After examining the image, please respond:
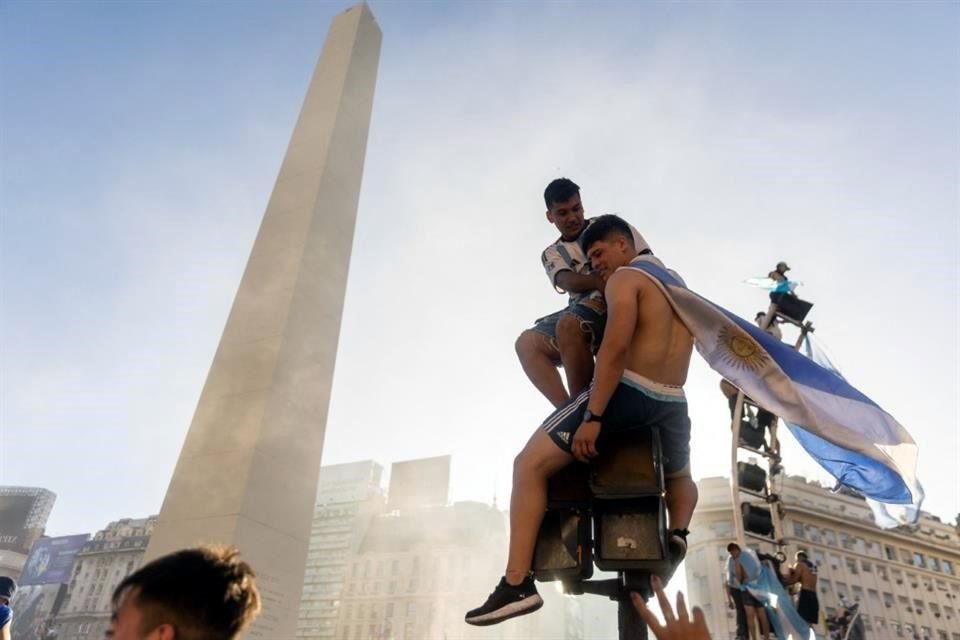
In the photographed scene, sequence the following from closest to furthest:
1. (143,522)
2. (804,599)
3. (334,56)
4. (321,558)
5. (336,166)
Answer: (804,599)
(336,166)
(334,56)
(143,522)
(321,558)

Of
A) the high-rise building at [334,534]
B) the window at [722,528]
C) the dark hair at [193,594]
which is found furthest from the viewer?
the high-rise building at [334,534]

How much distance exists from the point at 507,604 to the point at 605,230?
1.65 metres

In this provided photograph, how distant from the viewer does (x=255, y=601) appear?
1840 millimetres

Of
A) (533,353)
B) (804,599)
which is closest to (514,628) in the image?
(804,599)

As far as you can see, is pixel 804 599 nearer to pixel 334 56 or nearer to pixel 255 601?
pixel 255 601

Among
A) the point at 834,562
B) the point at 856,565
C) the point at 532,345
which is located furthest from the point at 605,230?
the point at 856,565

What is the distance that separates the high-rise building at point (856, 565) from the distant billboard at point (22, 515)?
189ft

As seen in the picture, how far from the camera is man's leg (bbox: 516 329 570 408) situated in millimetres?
2943

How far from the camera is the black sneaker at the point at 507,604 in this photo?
2096 millimetres

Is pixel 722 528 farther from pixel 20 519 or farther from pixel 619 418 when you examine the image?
pixel 20 519

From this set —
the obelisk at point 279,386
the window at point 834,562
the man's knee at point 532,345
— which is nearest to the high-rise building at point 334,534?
the window at point 834,562

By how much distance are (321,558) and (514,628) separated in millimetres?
23810

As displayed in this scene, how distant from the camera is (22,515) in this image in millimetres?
54625

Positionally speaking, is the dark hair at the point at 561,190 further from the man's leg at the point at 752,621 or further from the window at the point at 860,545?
the window at the point at 860,545
